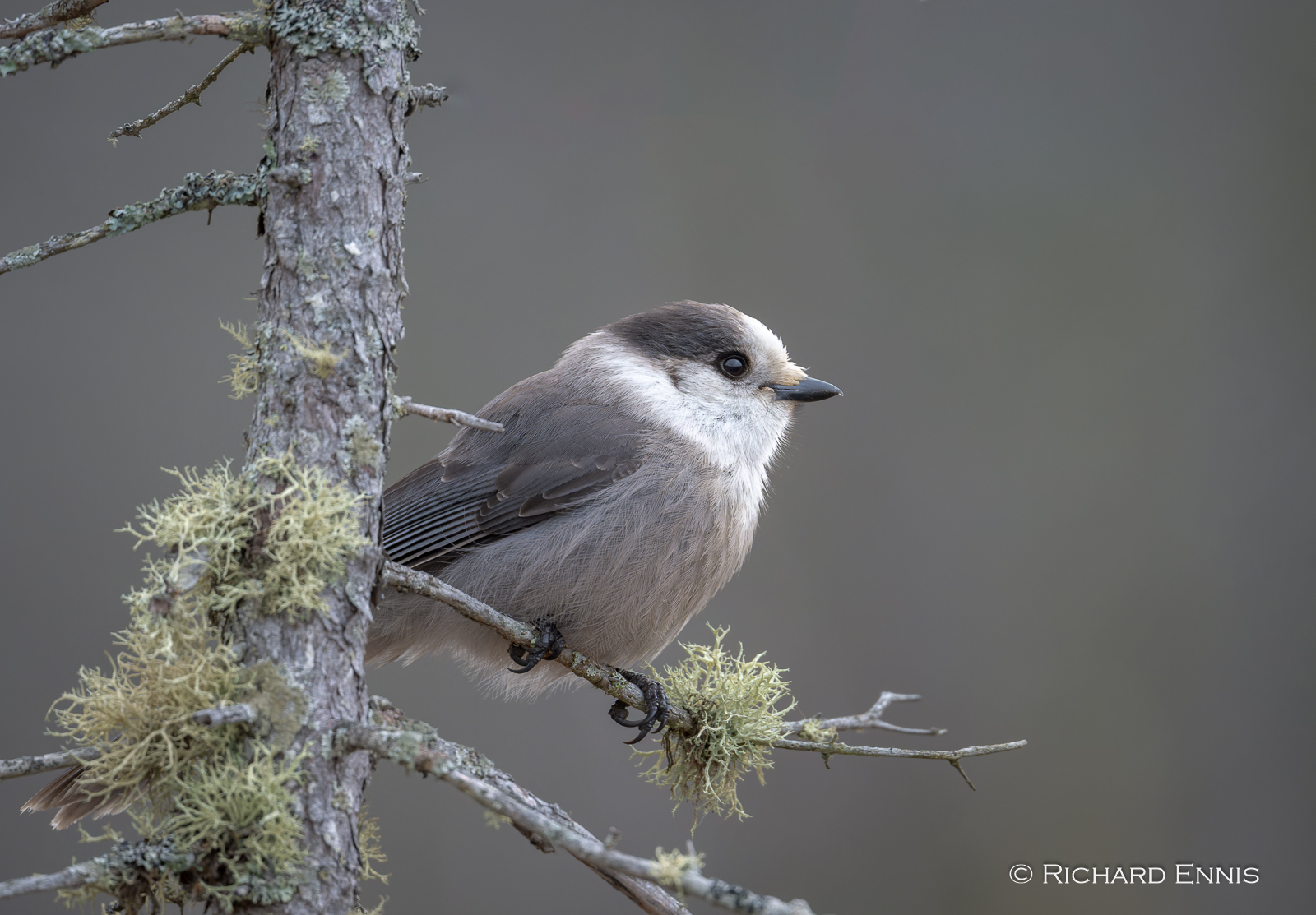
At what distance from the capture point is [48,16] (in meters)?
1.11

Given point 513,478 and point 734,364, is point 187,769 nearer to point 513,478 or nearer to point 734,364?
point 513,478

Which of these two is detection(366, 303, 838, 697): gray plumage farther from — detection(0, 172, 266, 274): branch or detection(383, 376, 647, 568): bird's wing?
detection(0, 172, 266, 274): branch

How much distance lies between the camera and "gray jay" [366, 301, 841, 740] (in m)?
1.76

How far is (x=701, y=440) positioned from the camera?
1933 millimetres

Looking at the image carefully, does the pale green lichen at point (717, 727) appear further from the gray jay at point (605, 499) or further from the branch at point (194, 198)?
the branch at point (194, 198)

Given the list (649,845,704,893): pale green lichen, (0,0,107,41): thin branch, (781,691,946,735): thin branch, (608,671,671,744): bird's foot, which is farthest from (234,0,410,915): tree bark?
(781,691,946,735): thin branch

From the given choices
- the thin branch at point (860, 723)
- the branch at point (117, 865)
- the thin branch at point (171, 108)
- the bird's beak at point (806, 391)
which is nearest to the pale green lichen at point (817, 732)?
the thin branch at point (860, 723)

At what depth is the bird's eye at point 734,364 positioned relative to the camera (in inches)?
80.7

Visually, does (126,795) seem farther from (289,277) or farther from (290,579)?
(289,277)

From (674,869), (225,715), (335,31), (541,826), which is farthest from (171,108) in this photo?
(674,869)

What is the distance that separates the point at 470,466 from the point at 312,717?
95 cm

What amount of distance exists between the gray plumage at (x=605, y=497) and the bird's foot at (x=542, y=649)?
2cm

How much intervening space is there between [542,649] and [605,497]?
32 cm

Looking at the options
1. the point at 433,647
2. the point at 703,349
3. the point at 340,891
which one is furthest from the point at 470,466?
the point at 340,891
